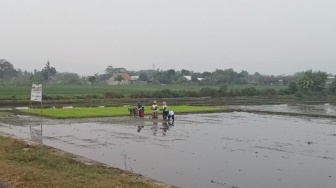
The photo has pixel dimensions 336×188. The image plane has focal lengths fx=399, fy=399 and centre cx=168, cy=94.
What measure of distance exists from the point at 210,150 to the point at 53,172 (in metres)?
6.23

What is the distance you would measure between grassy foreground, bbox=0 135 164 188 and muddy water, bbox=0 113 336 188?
116cm

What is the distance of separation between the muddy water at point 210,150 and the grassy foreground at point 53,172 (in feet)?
3.81

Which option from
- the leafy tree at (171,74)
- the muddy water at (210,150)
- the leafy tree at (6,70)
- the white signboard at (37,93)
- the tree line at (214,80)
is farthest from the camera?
the leafy tree at (6,70)

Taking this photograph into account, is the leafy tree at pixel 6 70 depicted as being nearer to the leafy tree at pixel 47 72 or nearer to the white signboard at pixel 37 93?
the leafy tree at pixel 47 72

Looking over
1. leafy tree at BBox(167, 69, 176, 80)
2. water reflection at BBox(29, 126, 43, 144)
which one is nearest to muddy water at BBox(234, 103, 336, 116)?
water reflection at BBox(29, 126, 43, 144)

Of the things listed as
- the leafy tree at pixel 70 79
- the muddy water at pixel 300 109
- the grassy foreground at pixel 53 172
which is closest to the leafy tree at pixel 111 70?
the leafy tree at pixel 70 79

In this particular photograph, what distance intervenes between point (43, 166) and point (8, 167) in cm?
83

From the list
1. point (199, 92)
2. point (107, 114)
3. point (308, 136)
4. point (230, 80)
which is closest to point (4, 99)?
point (107, 114)

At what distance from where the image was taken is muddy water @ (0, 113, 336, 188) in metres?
9.79

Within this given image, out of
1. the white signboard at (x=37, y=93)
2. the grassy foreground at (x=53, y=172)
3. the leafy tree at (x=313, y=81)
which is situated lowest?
the grassy foreground at (x=53, y=172)

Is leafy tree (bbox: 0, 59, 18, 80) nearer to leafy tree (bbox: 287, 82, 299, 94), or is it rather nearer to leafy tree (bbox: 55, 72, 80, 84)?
leafy tree (bbox: 55, 72, 80, 84)

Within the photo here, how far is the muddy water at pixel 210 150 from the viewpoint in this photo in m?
9.79

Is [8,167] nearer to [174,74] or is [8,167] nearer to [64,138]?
[64,138]

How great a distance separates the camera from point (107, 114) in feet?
85.7
